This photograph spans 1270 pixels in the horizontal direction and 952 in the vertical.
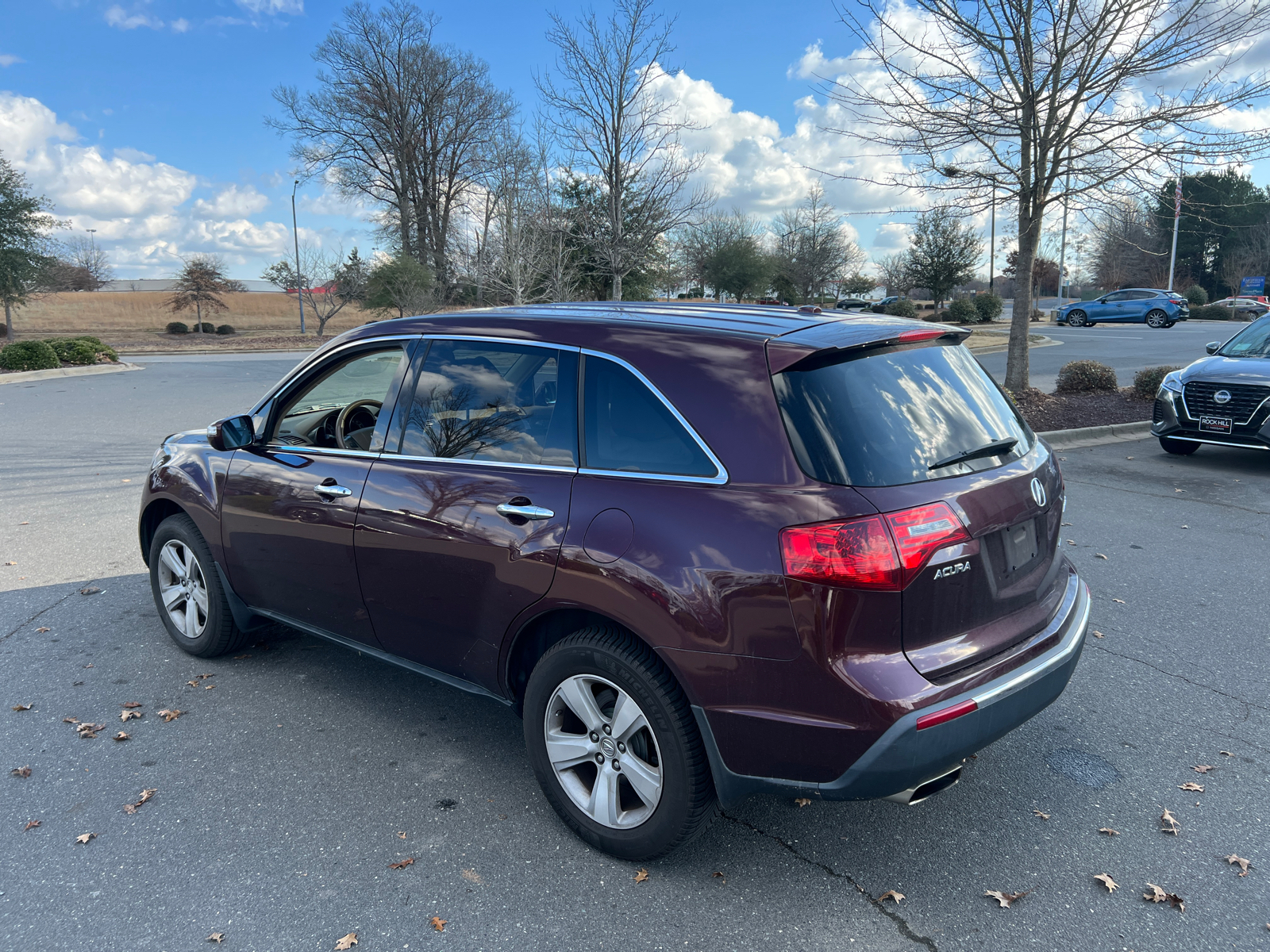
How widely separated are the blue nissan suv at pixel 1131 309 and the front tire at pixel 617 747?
41.7 meters

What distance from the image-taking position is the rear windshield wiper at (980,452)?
2.59 metres

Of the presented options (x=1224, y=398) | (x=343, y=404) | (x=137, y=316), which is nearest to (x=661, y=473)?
(x=343, y=404)

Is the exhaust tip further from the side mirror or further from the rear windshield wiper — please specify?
the side mirror

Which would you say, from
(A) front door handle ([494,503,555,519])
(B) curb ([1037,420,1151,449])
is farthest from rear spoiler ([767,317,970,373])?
(B) curb ([1037,420,1151,449])

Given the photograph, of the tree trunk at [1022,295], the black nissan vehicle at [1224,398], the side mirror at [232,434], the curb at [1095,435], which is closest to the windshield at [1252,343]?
the black nissan vehicle at [1224,398]

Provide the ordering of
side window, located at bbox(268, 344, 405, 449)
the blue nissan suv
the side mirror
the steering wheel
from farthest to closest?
the blue nissan suv < the steering wheel < the side mirror < side window, located at bbox(268, 344, 405, 449)

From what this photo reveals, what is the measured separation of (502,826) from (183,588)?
248 cm

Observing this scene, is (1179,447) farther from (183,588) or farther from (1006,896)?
(183,588)

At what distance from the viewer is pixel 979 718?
8.01 ft

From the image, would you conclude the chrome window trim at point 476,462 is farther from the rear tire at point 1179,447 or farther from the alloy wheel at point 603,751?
the rear tire at point 1179,447

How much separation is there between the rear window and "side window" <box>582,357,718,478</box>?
1.07 ft

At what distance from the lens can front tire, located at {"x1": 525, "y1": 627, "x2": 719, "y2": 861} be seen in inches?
101

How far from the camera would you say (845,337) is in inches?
105

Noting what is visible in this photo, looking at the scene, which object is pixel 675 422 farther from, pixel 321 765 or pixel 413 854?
pixel 321 765
